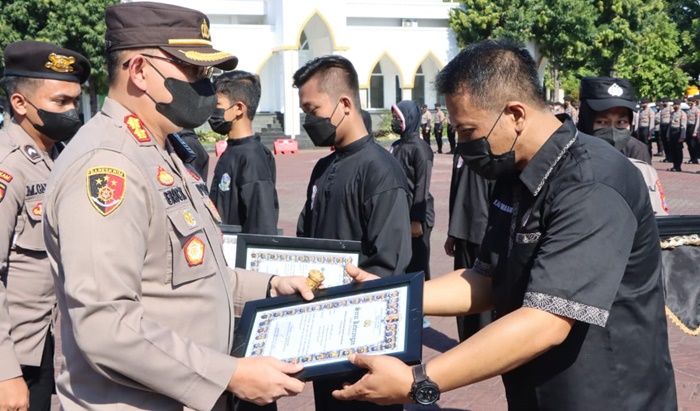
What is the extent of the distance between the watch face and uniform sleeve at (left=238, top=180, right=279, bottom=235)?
8.92 feet

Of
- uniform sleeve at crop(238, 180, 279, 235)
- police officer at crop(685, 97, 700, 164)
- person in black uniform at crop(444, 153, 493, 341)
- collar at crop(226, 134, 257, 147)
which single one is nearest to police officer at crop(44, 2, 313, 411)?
uniform sleeve at crop(238, 180, 279, 235)

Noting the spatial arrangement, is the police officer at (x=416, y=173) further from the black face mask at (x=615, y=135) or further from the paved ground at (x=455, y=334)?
the black face mask at (x=615, y=135)

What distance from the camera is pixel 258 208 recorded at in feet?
16.7

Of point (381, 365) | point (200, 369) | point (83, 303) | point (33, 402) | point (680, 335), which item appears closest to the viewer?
point (83, 303)

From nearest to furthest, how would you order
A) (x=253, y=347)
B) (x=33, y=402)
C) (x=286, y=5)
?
(x=253, y=347)
(x=33, y=402)
(x=286, y=5)

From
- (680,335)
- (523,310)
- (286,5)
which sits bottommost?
(680,335)

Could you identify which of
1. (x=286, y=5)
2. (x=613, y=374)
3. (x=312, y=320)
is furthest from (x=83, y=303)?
(x=286, y=5)

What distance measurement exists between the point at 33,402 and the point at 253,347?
4.71 ft

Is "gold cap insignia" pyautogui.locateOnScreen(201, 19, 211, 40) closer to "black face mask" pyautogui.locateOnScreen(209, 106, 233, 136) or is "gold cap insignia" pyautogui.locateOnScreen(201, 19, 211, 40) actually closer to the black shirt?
"black face mask" pyautogui.locateOnScreen(209, 106, 233, 136)

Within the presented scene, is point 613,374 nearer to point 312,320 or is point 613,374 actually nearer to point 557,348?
point 557,348

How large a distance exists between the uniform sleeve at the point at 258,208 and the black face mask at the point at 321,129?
31.7 inches

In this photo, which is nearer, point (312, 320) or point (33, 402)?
point (312, 320)

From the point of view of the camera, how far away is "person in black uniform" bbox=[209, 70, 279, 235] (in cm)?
512

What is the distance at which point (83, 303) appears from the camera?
2123mm
